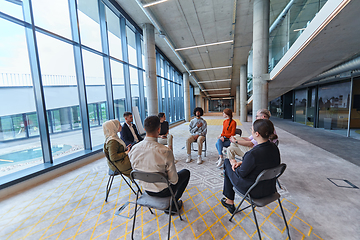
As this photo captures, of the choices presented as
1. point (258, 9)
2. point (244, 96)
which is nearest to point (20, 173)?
point (258, 9)

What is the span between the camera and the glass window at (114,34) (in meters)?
5.02

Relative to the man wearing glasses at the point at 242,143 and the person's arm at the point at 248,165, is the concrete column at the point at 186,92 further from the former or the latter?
the person's arm at the point at 248,165

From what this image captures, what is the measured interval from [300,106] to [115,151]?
12869 millimetres

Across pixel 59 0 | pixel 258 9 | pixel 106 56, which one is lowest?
pixel 106 56

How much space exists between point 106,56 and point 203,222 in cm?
543

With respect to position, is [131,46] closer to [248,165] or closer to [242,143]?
[242,143]

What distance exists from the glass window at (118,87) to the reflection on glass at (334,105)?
10380 millimetres

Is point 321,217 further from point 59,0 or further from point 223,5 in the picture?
point 59,0

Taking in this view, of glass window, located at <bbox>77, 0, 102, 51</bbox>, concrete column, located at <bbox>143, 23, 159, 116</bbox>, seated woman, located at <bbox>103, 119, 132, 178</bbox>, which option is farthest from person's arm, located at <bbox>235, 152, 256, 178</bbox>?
concrete column, located at <bbox>143, 23, 159, 116</bbox>

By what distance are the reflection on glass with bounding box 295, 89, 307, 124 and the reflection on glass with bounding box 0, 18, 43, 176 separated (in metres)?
13.8

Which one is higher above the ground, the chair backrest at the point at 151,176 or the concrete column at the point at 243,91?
the concrete column at the point at 243,91

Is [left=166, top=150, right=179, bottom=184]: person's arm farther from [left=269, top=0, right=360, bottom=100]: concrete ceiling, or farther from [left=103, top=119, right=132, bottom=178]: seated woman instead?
[left=269, top=0, right=360, bottom=100]: concrete ceiling

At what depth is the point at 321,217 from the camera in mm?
1734

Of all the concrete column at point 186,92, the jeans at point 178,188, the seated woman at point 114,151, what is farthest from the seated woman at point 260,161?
the concrete column at point 186,92
